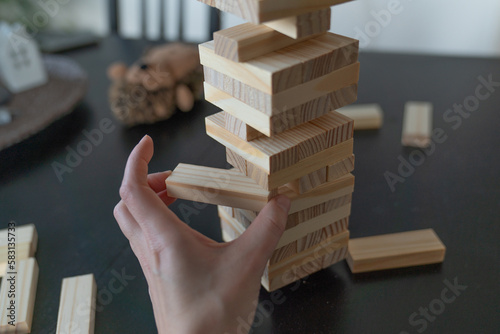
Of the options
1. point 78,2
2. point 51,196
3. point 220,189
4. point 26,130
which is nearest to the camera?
point 220,189

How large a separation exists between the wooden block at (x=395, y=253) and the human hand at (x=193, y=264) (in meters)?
0.22

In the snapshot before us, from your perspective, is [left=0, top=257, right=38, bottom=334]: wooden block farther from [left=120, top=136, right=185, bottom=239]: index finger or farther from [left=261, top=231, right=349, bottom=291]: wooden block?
[left=261, top=231, right=349, bottom=291]: wooden block

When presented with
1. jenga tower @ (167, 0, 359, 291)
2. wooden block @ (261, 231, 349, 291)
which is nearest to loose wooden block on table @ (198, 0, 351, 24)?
jenga tower @ (167, 0, 359, 291)

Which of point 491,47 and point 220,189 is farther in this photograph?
point 491,47

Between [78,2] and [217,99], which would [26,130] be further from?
[78,2]

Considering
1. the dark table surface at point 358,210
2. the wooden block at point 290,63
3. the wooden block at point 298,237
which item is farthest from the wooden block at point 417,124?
the wooden block at point 290,63

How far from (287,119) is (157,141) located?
2.06 feet

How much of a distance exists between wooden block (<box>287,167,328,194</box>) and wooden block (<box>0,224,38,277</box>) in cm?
51

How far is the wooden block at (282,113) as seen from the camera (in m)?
0.59

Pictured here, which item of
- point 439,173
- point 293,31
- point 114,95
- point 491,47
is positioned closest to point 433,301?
point 439,173

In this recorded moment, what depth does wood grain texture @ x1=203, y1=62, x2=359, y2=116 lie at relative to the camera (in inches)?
22.7

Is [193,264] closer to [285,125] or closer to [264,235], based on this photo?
[264,235]

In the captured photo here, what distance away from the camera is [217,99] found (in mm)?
657

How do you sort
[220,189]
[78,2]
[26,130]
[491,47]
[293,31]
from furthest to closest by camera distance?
[78,2] < [491,47] < [26,130] < [220,189] < [293,31]
